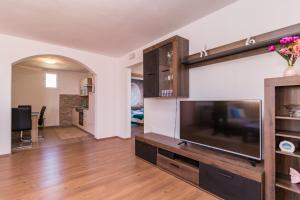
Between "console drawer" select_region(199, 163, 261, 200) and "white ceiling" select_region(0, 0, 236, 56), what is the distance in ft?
7.52

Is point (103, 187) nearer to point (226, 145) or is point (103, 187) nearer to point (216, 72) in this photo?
point (226, 145)

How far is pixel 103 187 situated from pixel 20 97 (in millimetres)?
6086

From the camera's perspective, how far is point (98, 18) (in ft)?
8.79

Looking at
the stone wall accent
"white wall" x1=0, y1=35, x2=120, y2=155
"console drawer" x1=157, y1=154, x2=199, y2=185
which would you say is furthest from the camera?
the stone wall accent

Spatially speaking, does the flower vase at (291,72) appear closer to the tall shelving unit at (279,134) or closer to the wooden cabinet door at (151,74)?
the tall shelving unit at (279,134)

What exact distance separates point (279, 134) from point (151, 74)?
2258 millimetres

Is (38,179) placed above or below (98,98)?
below

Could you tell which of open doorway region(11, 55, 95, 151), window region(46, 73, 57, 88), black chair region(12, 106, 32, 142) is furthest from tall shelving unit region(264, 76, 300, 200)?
window region(46, 73, 57, 88)

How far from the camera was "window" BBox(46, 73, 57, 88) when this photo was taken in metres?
6.90

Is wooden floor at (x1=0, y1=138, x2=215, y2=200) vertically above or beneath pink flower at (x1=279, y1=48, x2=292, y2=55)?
beneath

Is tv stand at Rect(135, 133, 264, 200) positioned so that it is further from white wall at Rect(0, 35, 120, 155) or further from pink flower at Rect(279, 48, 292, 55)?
white wall at Rect(0, 35, 120, 155)

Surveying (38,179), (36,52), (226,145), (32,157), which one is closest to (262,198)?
(226,145)

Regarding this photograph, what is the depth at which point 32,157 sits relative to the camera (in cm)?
331

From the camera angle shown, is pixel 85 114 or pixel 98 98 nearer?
pixel 98 98
